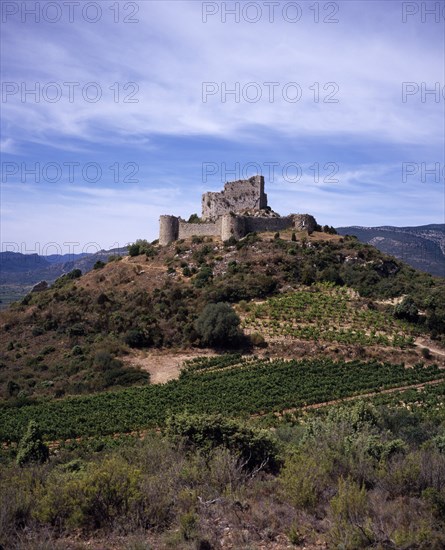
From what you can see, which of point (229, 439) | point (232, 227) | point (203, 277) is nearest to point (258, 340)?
point (203, 277)

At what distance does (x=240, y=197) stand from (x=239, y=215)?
399cm

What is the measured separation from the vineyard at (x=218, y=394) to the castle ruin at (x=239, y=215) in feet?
80.8

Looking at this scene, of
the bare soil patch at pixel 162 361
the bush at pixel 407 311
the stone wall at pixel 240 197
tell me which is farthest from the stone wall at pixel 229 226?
the bare soil patch at pixel 162 361

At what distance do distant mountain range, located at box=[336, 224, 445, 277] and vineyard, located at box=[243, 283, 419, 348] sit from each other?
55604 mm

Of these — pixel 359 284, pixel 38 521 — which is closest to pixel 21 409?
pixel 38 521

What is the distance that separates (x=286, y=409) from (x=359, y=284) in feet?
80.6

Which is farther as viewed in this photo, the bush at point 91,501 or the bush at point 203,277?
the bush at point 203,277

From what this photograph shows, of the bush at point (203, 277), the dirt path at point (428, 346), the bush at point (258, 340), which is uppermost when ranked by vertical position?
the bush at point (203, 277)

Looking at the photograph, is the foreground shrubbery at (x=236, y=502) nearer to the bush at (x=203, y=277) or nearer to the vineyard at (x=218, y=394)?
the vineyard at (x=218, y=394)

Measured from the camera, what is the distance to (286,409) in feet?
79.1

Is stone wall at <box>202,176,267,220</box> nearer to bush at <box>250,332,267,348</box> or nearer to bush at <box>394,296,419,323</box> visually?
bush at <box>394,296,419,323</box>

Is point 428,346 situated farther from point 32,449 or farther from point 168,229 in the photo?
point 168,229

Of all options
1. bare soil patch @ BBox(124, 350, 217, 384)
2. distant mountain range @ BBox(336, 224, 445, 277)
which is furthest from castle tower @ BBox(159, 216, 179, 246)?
distant mountain range @ BBox(336, 224, 445, 277)

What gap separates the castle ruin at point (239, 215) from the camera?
182ft
